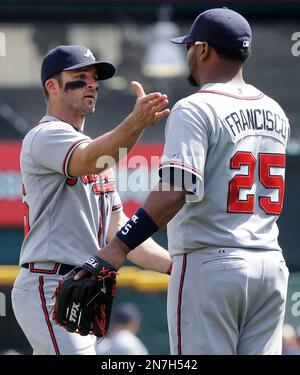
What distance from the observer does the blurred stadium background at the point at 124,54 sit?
574 inches

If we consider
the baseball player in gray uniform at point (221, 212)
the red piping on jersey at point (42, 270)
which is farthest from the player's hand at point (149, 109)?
the red piping on jersey at point (42, 270)

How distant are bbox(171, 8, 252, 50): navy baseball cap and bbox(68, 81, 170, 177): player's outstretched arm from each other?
300mm

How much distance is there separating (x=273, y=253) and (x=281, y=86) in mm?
11756

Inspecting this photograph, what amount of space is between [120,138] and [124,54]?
11.7 m

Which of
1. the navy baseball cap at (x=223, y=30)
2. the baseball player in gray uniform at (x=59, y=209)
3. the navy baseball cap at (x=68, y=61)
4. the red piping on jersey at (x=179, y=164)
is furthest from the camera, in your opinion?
the navy baseball cap at (x=68, y=61)

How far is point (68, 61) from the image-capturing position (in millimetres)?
4691

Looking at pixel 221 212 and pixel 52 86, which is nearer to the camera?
pixel 221 212

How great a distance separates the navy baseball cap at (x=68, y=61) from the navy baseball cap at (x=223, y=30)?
0.77m

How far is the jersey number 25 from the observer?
385 centimetres

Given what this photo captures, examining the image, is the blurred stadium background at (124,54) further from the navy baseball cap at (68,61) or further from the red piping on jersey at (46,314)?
the red piping on jersey at (46,314)

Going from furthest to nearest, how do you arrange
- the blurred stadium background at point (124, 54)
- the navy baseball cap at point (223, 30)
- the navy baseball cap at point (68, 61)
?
the blurred stadium background at point (124, 54), the navy baseball cap at point (68, 61), the navy baseball cap at point (223, 30)

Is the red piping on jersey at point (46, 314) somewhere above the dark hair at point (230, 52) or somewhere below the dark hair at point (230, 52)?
below

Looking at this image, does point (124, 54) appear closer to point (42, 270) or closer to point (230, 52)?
point (42, 270)

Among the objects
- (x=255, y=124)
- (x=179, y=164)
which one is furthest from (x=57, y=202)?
(x=255, y=124)
